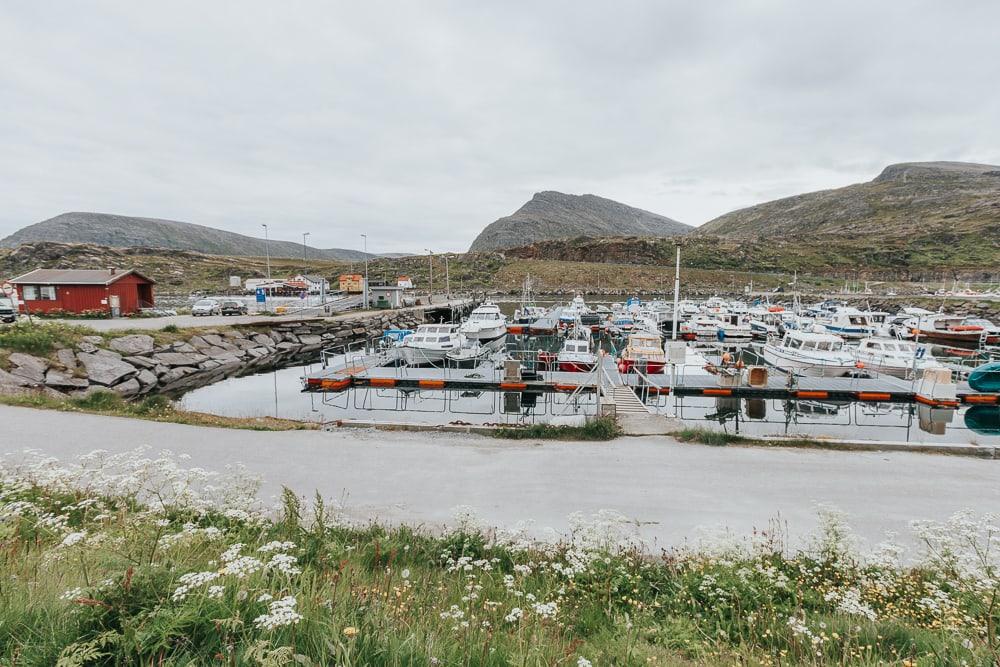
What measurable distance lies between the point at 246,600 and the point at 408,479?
607 cm

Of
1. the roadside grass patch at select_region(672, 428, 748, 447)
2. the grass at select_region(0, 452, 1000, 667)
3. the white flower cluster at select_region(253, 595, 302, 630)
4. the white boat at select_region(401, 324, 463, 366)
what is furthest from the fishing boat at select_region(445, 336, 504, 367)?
the white flower cluster at select_region(253, 595, 302, 630)

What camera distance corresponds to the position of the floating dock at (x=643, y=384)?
21.1 meters

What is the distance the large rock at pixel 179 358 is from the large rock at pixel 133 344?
702mm

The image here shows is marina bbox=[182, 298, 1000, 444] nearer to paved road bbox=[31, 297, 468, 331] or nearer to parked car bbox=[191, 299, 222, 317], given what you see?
paved road bbox=[31, 297, 468, 331]

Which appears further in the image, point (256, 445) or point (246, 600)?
point (256, 445)

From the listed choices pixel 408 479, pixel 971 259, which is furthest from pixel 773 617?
pixel 971 259

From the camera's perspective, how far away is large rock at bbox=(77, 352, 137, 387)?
21.5 m

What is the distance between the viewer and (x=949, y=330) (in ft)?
130

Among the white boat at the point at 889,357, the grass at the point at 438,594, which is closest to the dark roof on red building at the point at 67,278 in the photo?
the grass at the point at 438,594

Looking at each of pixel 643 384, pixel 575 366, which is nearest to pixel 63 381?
pixel 575 366

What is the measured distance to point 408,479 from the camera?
9.27 meters

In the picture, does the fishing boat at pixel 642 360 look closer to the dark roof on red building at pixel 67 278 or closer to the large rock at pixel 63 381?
the large rock at pixel 63 381

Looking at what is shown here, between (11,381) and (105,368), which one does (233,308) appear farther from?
(11,381)

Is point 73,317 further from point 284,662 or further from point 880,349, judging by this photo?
point 880,349
